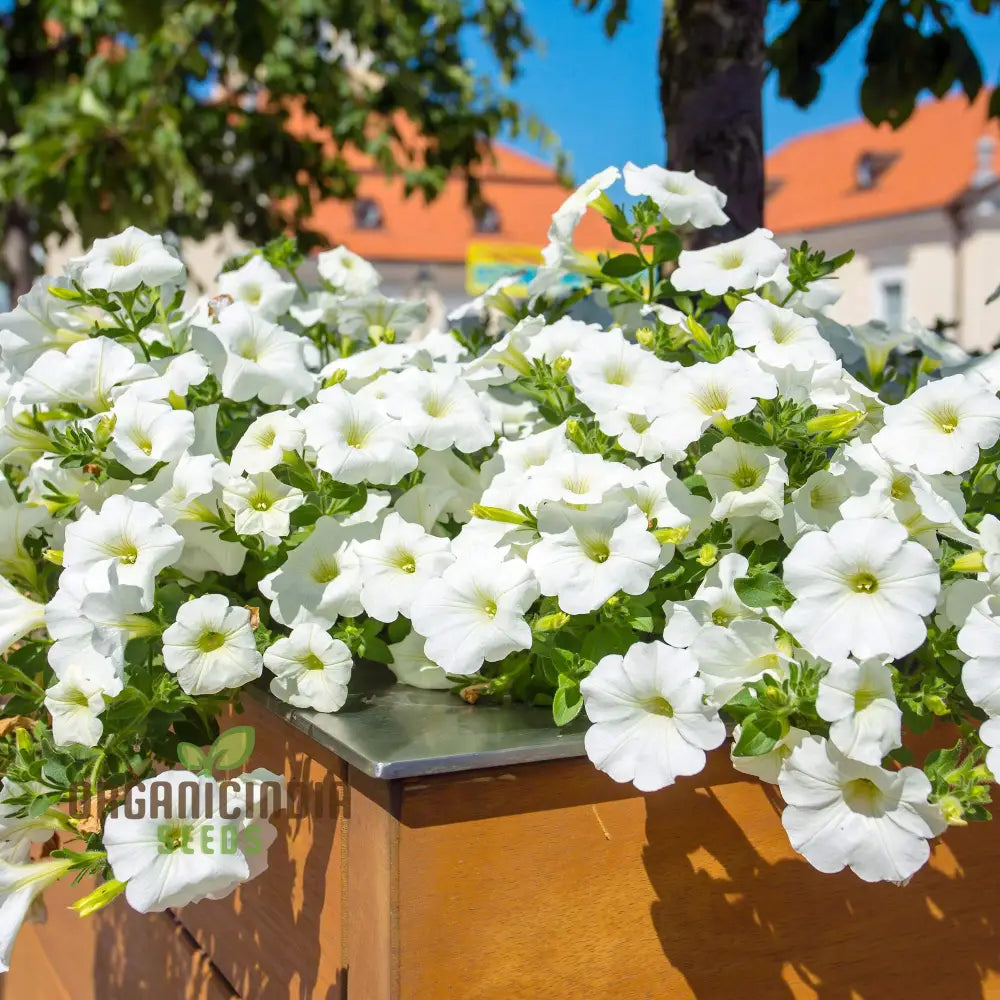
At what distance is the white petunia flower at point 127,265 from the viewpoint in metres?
1.16

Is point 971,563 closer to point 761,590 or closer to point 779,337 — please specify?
point 761,590

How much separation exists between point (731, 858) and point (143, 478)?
65cm

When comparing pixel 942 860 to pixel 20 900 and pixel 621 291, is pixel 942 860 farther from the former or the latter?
pixel 20 900

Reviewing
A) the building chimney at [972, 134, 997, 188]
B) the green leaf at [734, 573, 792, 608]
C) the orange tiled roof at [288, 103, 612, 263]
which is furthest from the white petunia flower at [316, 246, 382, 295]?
the orange tiled roof at [288, 103, 612, 263]

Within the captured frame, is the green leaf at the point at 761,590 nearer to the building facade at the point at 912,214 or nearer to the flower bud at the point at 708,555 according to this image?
the flower bud at the point at 708,555

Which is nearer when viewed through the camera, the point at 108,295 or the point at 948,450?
the point at 948,450

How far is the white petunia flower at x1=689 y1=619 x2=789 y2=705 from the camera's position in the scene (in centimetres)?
86

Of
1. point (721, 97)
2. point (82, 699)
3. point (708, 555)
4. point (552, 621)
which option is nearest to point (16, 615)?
point (82, 699)

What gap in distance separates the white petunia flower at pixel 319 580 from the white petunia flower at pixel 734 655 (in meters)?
0.33

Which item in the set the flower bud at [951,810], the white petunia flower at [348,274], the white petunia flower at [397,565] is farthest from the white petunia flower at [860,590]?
the white petunia flower at [348,274]

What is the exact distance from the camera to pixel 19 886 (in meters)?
0.97

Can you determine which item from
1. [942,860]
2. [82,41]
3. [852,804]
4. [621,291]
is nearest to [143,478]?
[621,291]

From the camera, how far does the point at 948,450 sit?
3.04ft

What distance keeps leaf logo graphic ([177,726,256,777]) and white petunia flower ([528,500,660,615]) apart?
0.31 metres
